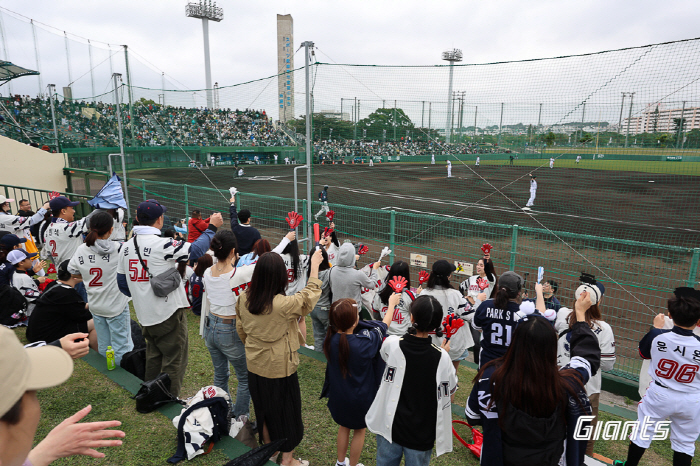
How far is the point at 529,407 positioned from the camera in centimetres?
204

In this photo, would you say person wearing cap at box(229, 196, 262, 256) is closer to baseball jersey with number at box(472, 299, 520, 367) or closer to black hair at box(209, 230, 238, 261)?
black hair at box(209, 230, 238, 261)

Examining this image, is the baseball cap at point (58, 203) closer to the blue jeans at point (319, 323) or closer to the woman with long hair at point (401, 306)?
the blue jeans at point (319, 323)

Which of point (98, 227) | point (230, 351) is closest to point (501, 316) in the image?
point (230, 351)

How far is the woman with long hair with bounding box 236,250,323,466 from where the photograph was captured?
3.00 m

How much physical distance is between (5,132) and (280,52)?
54.4 meters

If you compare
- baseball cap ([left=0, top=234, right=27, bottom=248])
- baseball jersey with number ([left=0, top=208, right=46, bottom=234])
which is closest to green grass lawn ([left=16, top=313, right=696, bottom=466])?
baseball cap ([left=0, top=234, right=27, bottom=248])

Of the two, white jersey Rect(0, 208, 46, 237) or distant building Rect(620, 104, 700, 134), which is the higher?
distant building Rect(620, 104, 700, 134)

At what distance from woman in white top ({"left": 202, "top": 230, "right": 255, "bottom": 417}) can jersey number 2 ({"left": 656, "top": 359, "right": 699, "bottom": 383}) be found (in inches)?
139

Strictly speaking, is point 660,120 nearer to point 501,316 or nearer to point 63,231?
point 501,316

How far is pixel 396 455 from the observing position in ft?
8.83

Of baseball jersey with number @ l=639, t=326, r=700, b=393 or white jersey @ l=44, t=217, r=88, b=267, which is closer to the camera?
baseball jersey with number @ l=639, t=326, r=700, b=393

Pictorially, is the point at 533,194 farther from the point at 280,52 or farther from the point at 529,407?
the point at 280,52

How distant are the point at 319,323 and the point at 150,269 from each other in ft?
7.46

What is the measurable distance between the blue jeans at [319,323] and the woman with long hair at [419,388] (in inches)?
103
